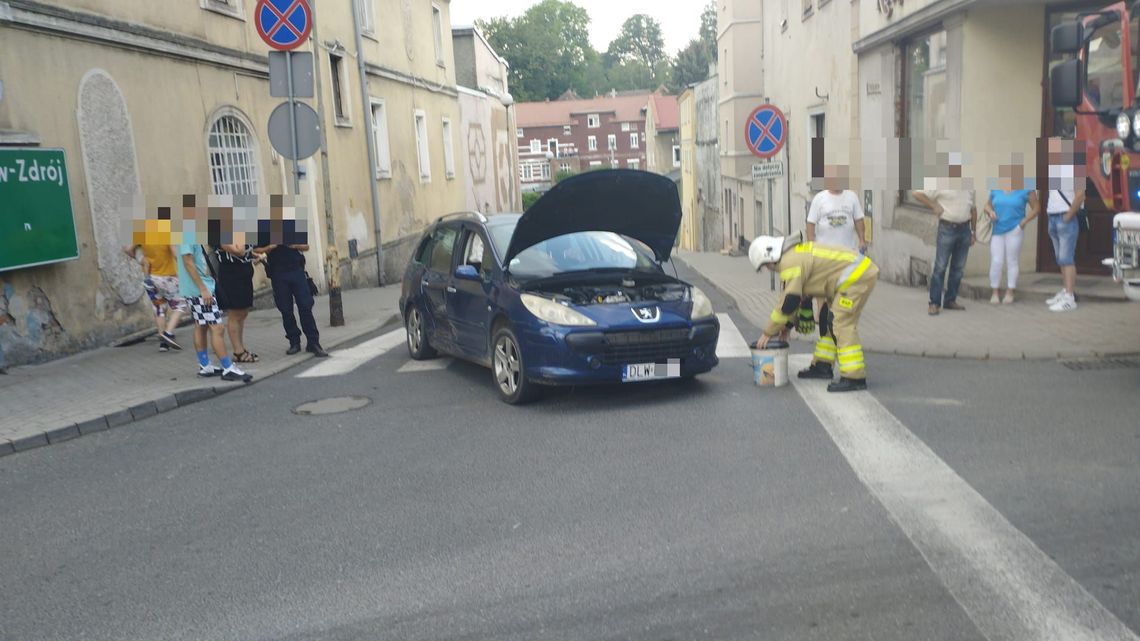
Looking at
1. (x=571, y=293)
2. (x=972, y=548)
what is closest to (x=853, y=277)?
(x=571, y=293)

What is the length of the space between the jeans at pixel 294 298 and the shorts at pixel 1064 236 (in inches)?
316

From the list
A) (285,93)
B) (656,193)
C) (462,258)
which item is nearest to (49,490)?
(462,258)

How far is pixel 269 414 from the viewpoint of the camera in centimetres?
827

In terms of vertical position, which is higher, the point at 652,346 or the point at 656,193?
the point at 656,193

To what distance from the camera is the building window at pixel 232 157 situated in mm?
14750

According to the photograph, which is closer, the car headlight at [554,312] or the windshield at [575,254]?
the car headlight at [554,312]

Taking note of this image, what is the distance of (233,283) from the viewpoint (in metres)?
9.90

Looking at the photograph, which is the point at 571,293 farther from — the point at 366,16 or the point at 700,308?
the point at 366,16

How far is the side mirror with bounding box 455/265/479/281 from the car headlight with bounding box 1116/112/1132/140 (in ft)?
17.0

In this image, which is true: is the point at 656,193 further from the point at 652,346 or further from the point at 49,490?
the point at 49,490

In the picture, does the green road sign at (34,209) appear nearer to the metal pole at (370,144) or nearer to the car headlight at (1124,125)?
the car headlight at (1124,125)

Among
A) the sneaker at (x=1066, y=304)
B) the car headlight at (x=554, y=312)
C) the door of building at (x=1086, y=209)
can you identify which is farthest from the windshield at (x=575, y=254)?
the door of building at (x=1086, y=209)

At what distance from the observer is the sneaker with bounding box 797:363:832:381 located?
831 centimetres

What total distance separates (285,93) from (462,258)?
161 inches
